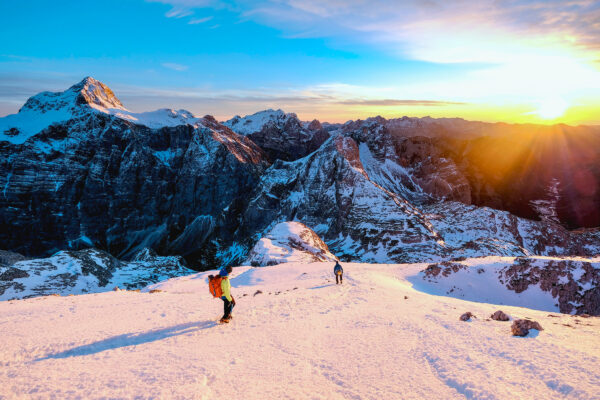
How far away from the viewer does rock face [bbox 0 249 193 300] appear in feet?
229

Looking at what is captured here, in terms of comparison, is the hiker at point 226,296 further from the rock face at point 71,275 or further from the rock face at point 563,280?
the rock face at point 71,275

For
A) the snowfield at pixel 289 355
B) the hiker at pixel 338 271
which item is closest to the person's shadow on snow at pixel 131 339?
the snowfield at pixel 289 355

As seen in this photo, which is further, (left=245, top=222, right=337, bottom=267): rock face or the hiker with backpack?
(left=245, top=222, right=337, bottom=267): rock face

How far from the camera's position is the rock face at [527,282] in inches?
1200

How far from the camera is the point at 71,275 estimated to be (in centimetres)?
8125

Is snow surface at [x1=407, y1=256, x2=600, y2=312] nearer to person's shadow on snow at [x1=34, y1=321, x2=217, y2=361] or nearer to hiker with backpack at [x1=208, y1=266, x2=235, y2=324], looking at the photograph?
hiker with backpack at [x1=208, y1=266, x2=235, y2=324]

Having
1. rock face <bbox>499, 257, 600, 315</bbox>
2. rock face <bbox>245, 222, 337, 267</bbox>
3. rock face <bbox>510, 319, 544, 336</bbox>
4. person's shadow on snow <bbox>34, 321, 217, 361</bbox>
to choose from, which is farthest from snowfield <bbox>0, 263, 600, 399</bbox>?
rock face <bbox>245, 222, 337, 267</bbox>

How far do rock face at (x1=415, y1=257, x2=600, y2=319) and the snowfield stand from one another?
18.5 m

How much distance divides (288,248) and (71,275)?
58893mm

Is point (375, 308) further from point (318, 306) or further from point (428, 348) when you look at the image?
point (428, 348)

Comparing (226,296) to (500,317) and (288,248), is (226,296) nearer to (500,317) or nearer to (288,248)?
(500,317)

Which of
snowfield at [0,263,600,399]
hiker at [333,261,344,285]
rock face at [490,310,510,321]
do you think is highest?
snowfield at [0,263,600,399]

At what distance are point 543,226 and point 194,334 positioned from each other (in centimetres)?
17329

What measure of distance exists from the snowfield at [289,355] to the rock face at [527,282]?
18.5 m
